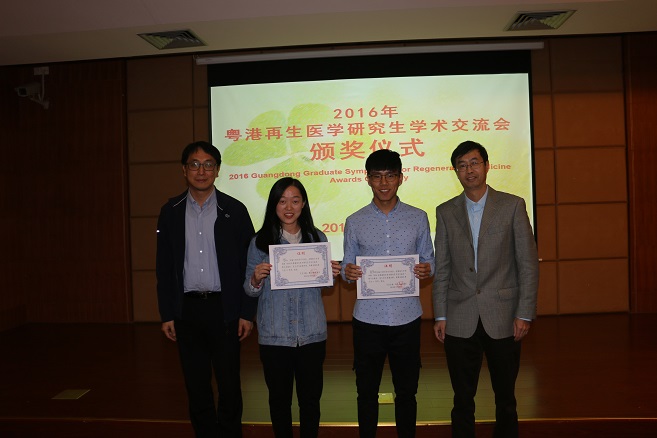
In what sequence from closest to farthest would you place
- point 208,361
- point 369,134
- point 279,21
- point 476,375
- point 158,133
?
point 476,375 → point 208,361 → point 279,21 → point 369,134 → point 158,133

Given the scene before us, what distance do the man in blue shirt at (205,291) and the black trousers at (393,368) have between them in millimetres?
547

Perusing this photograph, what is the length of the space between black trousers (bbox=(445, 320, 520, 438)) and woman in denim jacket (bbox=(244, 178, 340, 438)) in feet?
1.98

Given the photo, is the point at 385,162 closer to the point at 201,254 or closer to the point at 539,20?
the point at 201,254

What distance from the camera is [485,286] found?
2207mm

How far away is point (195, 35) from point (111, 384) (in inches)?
110

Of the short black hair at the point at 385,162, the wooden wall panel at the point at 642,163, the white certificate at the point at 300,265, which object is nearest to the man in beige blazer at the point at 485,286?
the short black hair at the point at 385,162

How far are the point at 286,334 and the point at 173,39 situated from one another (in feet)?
10.5

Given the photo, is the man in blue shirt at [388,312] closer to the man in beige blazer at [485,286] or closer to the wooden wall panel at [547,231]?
the man in beige blazer at [485,286]

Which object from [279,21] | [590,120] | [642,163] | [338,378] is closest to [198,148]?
[338,378]

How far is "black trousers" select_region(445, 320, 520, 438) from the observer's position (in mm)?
2219

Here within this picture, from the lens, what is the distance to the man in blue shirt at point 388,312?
220 cm

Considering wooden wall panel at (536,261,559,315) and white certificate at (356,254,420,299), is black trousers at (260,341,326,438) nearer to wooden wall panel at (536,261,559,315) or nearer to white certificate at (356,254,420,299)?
white certificate at (356,254,420,299)

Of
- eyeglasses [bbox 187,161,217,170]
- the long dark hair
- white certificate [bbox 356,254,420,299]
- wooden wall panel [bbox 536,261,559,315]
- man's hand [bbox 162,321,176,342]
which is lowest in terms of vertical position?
wooden wall panel [bbox 536,261,559,315]

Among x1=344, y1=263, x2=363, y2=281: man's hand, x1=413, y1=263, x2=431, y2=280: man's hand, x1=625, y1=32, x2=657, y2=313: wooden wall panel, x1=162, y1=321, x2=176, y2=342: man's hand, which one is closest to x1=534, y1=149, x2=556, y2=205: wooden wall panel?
x1=625, y1=32, x2=657, y2=313: wooden wall panel
